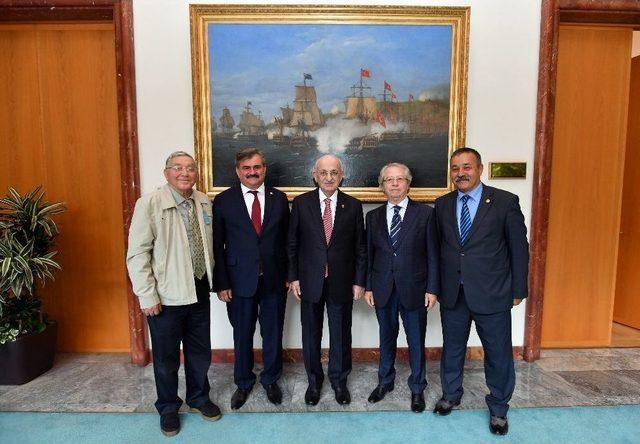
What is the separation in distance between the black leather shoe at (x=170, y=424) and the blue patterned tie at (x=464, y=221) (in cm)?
208

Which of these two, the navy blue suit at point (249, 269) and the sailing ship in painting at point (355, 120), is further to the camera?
the sailing ship in painting at point (355, 120)

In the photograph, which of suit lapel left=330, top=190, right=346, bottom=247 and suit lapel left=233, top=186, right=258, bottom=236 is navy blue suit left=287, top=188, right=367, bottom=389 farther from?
suit lapel left=233, top=186, right=258, bottom=236

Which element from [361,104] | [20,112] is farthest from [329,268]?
[20,112]

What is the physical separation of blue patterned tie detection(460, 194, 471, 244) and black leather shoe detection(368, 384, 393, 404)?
1184mm

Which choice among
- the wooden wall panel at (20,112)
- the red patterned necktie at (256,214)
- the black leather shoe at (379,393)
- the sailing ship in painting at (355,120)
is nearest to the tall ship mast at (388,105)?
the sailing ship in painting at (355,120)

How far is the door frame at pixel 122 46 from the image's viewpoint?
2904 mm

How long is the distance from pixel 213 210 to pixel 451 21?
7.76ft

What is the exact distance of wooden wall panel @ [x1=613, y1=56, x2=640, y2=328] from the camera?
11.9 feet

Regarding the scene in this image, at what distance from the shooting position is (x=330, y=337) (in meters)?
2.57

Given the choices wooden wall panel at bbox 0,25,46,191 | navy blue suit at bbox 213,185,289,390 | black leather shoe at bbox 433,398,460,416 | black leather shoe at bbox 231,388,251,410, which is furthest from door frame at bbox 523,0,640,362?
wooden wall panel at bbox 0,25,46,191

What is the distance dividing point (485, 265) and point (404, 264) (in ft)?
1.56

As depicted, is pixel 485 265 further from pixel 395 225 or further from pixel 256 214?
pixel 256 214

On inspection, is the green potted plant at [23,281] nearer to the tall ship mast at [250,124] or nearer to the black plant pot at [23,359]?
the black plant pot at [23,359]

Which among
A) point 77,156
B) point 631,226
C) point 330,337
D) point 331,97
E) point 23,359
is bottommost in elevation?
point 23,359
